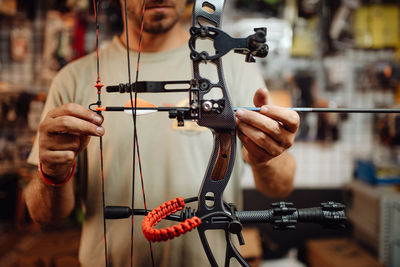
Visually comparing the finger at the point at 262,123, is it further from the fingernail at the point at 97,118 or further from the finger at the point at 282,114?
the fingernail at the point at 97,118

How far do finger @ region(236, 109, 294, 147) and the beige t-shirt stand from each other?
0.53ft

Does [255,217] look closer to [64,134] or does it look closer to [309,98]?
[64,134]

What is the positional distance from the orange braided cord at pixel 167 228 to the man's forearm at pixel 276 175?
314 mm

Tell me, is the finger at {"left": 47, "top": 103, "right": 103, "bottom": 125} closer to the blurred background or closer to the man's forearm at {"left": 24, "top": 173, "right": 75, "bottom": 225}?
the man's forearm at {"left": 24, "top": 173, "right": 75, "bottom": 225}

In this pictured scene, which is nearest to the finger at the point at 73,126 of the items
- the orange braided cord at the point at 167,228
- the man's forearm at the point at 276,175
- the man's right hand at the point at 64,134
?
the man's right hand at the point at 64,134

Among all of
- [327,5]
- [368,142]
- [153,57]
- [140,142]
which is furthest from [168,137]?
[368,142]

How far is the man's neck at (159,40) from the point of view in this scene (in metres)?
0.78

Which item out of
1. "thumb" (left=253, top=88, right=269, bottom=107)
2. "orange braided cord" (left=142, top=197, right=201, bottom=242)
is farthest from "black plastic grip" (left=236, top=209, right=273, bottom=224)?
"thumb" (left=253, top=88, right=269, bottom=107)

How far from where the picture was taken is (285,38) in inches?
85.3

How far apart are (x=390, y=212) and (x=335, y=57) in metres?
1.21

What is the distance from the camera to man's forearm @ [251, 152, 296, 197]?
2.53 ft

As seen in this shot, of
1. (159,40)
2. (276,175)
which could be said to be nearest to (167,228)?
(276,175)

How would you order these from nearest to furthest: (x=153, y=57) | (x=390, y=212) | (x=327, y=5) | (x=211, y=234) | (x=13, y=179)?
(x=211, y=234) < (x=153, y=57) < (x=390, y=212) < (x=13, y=179) < (x=327, y=5)

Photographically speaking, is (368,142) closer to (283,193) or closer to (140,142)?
(283,193)
